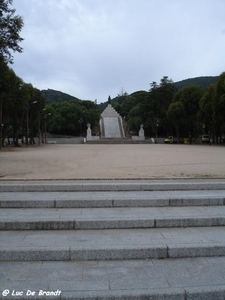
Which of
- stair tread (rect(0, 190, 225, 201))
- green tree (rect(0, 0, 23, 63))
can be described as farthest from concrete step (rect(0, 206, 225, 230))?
green tree (rect(0, 0, 23, 63))

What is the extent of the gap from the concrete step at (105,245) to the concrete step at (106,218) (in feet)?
0.41

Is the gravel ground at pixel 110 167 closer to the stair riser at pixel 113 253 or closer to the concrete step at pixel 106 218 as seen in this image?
the concrete step at pixel 106 218

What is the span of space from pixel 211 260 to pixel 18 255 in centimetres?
254

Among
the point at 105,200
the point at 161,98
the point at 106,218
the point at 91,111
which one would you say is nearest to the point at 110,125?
the point at 91,111

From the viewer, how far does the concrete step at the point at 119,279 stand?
3.13 m

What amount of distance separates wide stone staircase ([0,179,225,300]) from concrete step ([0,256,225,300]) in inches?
0.4

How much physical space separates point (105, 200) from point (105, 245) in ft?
5.51

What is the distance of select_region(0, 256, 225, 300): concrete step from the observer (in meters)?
3.13

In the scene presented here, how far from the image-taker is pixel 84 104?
3585 inches

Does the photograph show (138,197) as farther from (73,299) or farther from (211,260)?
(73,299)

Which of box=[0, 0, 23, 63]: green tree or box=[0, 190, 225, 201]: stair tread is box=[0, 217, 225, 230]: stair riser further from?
box=[0, 0, 23, 63]: green tree

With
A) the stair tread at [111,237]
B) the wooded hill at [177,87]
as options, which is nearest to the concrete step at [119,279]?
the stair tread at [111,237]

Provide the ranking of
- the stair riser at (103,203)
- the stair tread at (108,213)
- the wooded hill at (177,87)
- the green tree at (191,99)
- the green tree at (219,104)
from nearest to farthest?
the stair tread at (108,213), the stair riser at (103,203), the green tree at (219,104), the green tree at (191,99), the wooded hill at (177,87)

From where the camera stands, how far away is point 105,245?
4043 millimetres
